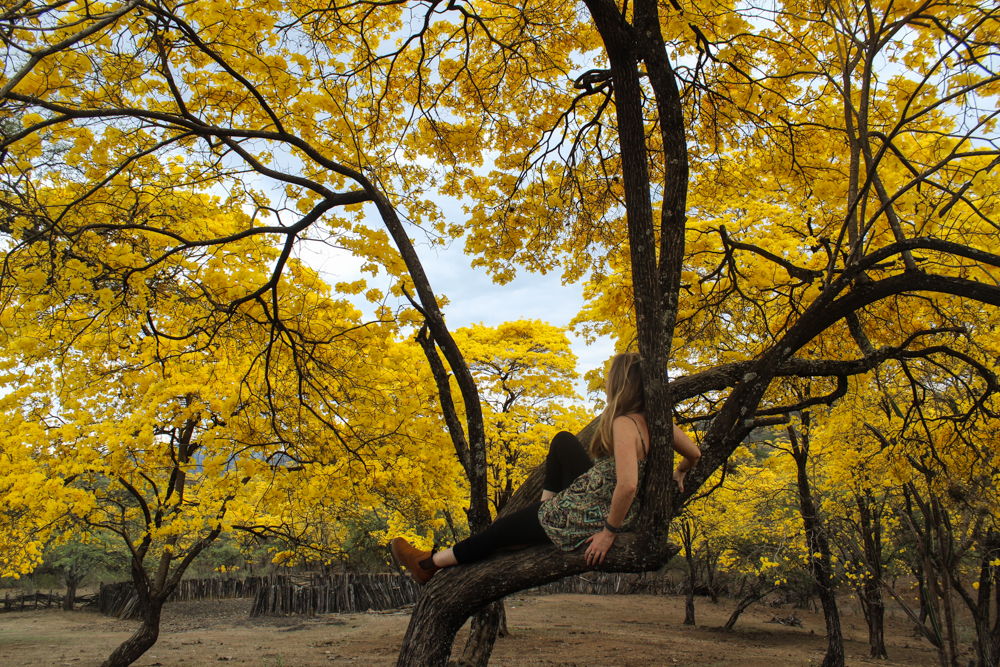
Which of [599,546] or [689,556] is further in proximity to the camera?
[689,556]

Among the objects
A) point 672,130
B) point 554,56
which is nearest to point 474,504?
point 672,130

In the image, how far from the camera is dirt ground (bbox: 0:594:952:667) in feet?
29.7

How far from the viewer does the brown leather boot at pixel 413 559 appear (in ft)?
8.78

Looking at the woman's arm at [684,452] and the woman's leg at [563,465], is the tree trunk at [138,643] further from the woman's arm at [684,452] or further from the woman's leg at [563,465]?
the woman's arm at [684,452]

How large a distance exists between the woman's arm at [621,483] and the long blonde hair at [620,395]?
0.10 meters

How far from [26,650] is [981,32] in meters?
16.2

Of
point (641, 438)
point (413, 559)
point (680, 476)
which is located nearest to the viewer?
point (641, 438)

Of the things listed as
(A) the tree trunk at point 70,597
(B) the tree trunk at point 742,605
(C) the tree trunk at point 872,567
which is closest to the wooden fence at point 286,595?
(A) the tree trunk at point 70,597

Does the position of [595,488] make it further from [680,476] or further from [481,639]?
[481,639]

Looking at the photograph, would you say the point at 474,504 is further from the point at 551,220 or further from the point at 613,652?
the point at 613,652

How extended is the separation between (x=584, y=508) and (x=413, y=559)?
3.41ft

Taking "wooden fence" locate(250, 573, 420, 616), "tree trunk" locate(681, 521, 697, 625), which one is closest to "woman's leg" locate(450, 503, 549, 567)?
"tree trunk" locate(681, 521, 697, 625)

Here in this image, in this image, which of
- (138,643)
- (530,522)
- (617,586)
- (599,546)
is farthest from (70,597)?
(599,546)

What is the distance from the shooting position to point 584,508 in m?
2.22
